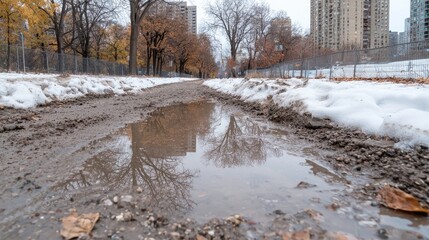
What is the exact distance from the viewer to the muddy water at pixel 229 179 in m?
2.35

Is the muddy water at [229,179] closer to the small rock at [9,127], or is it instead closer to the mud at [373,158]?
the mud at [373,158]

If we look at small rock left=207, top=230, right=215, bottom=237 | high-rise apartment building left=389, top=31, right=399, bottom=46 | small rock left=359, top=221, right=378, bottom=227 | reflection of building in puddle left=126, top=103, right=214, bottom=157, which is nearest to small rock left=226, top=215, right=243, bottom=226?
small rock left=207, top=230, right=215, bottom=237

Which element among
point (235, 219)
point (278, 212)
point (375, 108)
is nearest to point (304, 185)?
point (278, 212)

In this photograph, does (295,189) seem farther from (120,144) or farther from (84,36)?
(84,36)

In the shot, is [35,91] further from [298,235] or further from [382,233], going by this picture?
[382,233]

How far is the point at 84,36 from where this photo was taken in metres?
39.2

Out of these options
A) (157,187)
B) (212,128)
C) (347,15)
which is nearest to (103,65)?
(212,128)

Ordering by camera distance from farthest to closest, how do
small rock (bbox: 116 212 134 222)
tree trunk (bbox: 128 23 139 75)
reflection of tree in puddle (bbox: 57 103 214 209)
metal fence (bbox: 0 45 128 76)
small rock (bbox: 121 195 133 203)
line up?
tree trunk (bbox: 128 23 139 75)
metal fence (bbox: 0 45 128 76)
reflection of tree in puddle (bbox: 57 103 214 209)
small rock (bbox: 121 195 133 203)
small rock (bbox: 116 212 134 222)

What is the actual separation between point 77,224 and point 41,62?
25383 mm

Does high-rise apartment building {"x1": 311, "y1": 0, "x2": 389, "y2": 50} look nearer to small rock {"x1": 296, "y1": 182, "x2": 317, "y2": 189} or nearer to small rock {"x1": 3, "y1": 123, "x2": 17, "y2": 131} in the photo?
small rock {"x1": 3, "y1": 123, "x2": 17, "y2": 131}

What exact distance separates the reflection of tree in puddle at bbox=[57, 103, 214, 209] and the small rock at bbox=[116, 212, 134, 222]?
0.88 feet

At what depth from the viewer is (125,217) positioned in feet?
7.23

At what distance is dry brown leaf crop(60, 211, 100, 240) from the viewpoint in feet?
6.54

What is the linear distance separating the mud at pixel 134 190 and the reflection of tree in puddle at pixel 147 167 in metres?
0.17
